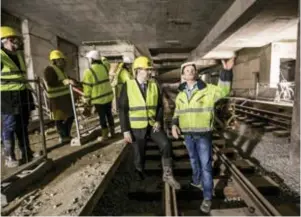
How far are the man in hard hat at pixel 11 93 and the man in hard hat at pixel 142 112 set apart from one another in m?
1.56

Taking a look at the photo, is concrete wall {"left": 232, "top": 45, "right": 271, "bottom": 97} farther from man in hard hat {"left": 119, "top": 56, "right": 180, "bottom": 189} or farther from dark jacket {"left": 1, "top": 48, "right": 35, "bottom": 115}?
dark jacket {"left": 1, "top": 48, "right": 35, "bottom": 115}

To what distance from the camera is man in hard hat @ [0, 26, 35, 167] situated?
345 cm

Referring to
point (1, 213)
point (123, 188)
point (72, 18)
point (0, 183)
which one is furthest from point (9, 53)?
point (72, 18)

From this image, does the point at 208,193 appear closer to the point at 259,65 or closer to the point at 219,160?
the point at 219,160

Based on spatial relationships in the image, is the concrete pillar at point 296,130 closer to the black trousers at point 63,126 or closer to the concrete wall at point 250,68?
the black trousers at point 63,126

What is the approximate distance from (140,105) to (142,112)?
104 mm

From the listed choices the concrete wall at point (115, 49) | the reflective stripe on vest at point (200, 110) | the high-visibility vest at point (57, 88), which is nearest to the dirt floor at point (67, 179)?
the high-visibility vest at point (57, 88)

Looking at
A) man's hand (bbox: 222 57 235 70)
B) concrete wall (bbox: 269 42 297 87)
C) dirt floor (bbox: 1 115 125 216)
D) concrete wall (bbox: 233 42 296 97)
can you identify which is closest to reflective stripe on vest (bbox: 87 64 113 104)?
dirt floor (bbox: 1 115 125 216)

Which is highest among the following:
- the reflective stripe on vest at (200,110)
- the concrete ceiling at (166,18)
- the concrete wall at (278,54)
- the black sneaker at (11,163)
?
the concrete ceiling at (166,18)

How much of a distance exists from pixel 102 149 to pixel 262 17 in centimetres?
559

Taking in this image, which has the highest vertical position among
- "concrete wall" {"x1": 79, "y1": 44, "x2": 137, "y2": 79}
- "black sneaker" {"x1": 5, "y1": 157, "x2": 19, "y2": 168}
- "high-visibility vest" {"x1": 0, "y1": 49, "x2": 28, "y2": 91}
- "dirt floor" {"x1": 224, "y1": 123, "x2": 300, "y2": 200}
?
"concrete wall" {"x1": 79, "y1": 44, "x2": 137, "y2": 79}

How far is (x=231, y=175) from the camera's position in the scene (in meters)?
3.86

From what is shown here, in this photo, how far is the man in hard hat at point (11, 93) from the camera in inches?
136

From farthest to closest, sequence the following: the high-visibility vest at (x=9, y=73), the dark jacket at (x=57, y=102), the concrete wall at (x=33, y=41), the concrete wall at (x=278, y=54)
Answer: the concrete wall at (x=278, y=54) < the concrete wall at (x=33, y=41) < the dark jacket at (x=57, y=102) < the high-visibility vest at (x=9, y=73)
